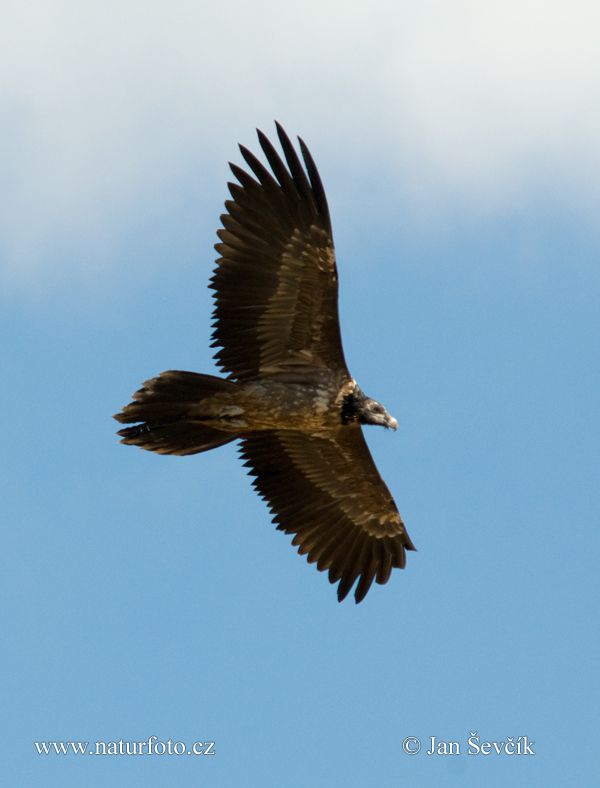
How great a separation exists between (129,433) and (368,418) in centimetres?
219

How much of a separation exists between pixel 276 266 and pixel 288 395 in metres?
1.21

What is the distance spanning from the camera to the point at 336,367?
11125 mm

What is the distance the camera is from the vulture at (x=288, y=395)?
10516 millimetres

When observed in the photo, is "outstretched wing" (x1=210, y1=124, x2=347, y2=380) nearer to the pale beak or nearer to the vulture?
the vulture

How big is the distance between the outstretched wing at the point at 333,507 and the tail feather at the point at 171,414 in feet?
2.83

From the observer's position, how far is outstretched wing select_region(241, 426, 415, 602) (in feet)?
38.8

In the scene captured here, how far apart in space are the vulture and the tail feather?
0.04ft

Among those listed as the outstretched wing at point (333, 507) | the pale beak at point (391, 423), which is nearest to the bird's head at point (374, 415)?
the pale beak at point (391, 423)

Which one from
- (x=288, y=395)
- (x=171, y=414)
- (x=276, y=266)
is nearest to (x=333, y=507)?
(x=288, y=395)

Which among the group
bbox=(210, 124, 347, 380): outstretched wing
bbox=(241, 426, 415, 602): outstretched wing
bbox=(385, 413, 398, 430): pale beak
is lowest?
bbox=(241, 426, 415, 602): outstretched wing

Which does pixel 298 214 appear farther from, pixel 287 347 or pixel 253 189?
pixel 287 347

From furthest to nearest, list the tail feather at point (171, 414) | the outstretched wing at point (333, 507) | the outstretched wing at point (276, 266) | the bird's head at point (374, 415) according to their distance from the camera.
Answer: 1. the outstretched wing at point (333, 507)
2. the bird's head at point (374, 415)
3. the tail feather at point (171, 414)
4. the outstretched wing at point (276, 266)

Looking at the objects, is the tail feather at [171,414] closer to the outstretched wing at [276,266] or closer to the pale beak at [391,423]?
the outstretched wing at [276,266]

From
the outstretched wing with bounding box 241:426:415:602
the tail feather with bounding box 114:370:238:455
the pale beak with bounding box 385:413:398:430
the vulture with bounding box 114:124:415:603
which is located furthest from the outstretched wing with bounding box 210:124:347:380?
the outstretched wing with bounding box 241:426:415:602
